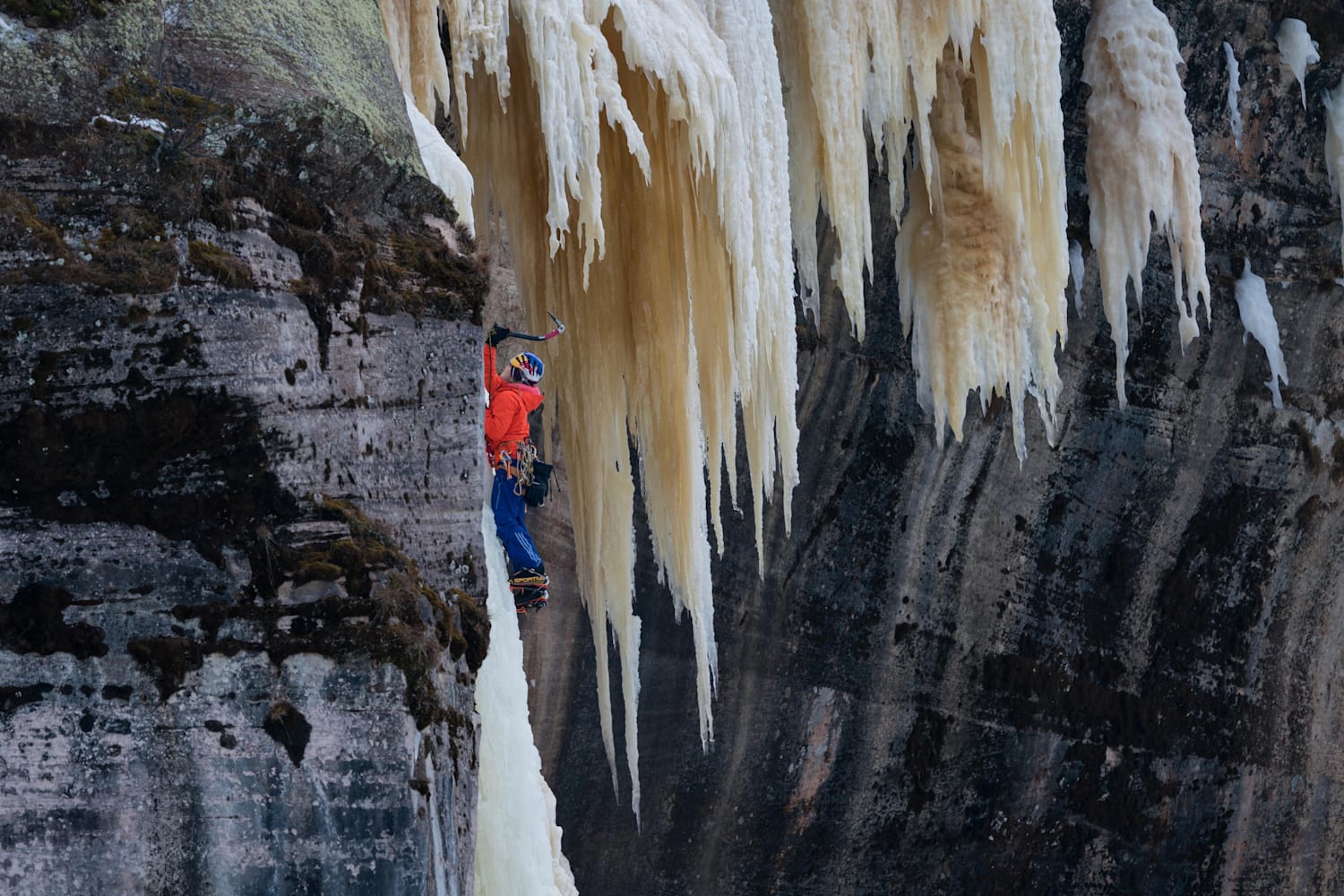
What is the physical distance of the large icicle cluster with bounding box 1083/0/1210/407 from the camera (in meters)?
7.27

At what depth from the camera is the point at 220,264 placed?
9.32 feet

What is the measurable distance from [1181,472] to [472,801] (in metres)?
6.08

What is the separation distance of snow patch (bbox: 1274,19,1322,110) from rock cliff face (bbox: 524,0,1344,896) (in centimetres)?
8

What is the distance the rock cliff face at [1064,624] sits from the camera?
757 cm

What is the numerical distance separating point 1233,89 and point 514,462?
5429 millimetres

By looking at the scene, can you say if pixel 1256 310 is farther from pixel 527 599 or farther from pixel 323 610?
pixel 323 610

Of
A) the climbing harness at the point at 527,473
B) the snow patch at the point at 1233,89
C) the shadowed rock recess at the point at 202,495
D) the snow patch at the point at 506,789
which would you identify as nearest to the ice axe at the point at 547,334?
the climbing harness at the point at 527,473

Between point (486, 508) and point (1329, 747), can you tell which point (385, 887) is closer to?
point (486, 508)

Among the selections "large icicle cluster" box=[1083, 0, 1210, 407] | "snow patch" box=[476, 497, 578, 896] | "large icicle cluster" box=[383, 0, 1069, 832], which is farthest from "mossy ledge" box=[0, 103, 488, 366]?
"large icicle cluster" box=[1083, 0, 1210, 407]

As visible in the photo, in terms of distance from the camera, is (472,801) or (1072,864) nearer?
(472,801)

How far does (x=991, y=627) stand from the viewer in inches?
320

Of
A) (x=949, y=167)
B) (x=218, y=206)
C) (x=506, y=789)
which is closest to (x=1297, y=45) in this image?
(x=949, y=167)

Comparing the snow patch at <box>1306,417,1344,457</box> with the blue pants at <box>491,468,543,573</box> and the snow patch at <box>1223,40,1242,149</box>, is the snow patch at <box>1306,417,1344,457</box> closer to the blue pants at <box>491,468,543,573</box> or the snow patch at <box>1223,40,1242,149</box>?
the snow patch at <box>1223,40,1242,149</box>

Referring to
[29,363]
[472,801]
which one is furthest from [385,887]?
[29,363]
